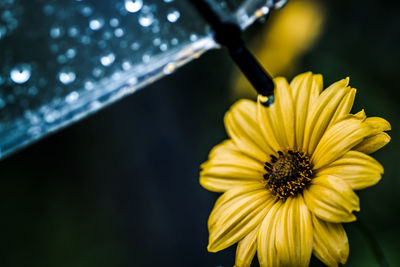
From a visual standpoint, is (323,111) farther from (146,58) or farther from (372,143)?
(146,58)

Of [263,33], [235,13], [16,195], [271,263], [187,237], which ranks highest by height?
[16,195]

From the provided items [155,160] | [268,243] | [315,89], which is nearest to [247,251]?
[268,243]

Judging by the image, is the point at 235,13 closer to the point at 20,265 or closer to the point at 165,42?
the point at 165,42

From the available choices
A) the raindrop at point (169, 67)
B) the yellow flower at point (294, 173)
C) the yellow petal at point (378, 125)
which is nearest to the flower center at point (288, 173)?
the yellow flower at point (294, 173)

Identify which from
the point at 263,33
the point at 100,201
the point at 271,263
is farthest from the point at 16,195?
the point at 271,263

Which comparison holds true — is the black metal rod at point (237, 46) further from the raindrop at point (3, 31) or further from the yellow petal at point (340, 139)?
the raindrop at point (3, 31)

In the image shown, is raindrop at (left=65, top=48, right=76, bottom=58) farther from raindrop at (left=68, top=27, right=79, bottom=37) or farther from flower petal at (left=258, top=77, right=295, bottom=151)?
flower petal at (left=258, top=77, right=295, bottom=151)

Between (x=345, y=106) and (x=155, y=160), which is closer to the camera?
(x=345, y=106)
